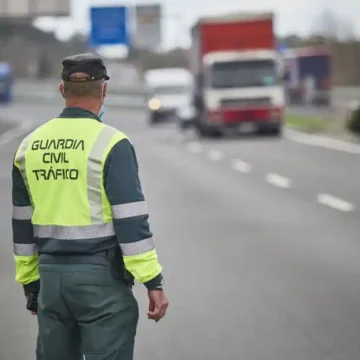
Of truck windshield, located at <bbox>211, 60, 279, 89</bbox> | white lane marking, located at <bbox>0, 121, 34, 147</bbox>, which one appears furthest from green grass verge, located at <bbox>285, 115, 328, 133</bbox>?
white lane marking, located at <bbox>0, 121, 34, 147</bbox>

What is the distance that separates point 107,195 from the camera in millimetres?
4375

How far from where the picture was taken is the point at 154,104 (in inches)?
2055

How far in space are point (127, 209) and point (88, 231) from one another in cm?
17

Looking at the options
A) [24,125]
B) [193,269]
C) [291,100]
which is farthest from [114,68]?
[193,269]

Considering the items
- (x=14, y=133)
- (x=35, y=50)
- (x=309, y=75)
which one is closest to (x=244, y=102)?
(x=14, y=133)

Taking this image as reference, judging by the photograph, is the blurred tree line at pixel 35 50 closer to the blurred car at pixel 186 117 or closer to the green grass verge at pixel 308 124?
the green grass verge at pixel 308 124

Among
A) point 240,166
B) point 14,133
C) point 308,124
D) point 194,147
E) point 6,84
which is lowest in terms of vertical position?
point 6,84

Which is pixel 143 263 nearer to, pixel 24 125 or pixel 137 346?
pixel 137 346

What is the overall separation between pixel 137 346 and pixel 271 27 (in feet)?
97.9

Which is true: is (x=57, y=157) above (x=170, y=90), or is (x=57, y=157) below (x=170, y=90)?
above

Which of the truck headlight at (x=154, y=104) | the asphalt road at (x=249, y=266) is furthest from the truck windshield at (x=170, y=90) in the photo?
the asphalt road at (x=249, y=266)

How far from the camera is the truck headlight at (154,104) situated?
52094 mm

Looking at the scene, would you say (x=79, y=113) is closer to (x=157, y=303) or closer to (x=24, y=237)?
(x=24, y=237)

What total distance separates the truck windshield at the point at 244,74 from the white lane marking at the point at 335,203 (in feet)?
56.8
